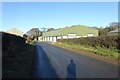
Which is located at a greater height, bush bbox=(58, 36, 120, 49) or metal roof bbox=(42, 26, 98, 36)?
metal roof bbox=(42, 26, 98, 36)

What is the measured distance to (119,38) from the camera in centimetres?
2983

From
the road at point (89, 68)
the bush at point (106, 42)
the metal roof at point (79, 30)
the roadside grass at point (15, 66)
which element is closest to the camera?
the roadside grass at point (15, 66)

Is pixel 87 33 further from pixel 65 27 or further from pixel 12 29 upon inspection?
pixel 12 29

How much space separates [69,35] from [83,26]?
6.51 meters

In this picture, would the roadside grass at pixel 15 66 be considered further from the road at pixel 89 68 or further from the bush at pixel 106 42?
the bush at pixel 106 42

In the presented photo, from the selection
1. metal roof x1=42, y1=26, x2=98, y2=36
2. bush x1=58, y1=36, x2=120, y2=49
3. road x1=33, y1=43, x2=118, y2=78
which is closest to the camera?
road x1=33, y1=43, x2=118, y2=78

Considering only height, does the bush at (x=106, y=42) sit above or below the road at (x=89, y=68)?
above

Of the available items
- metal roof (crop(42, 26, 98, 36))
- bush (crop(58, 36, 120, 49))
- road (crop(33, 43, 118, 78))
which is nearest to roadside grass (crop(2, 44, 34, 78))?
road (crop(33, 43, 118, 78))

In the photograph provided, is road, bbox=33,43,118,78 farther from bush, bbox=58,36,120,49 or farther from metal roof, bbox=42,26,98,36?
metal roof, bbox=42,26,98,36

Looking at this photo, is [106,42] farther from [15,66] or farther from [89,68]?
[15,66]

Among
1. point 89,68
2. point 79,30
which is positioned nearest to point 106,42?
point 89,68

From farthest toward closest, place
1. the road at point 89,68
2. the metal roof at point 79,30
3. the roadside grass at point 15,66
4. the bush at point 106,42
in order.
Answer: the metal roof at point 79,30
the bush at point 106,42
the road at point 89,68
the roadside grass at point 15,66

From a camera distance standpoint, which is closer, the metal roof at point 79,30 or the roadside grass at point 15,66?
the roadside grass at point 15,66

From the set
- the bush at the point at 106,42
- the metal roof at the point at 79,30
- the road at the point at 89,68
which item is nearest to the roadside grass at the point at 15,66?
the road at the point at 89,68
